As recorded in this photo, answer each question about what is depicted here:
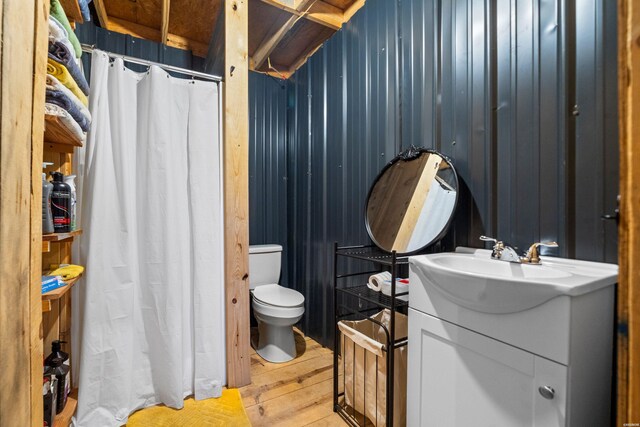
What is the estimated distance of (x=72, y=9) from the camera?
51.6 inches

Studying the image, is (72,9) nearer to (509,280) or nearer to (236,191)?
(236,191)

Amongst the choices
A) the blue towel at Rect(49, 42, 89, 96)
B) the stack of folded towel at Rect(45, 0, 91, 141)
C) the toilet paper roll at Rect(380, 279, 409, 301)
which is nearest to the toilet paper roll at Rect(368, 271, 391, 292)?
the toilet paper roll at Rect(380, 279, 409, 301)

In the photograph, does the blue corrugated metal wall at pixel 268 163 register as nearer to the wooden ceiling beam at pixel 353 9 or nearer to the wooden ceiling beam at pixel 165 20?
the wooden ceiling beam at pixel 165 20

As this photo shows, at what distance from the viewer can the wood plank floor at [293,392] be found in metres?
1.47

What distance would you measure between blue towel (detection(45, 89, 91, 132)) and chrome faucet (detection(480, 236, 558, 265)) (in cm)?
170

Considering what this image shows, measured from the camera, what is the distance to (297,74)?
2.65 meters

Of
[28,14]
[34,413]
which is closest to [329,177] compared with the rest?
[28,14]

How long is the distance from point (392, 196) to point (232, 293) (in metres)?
1.12

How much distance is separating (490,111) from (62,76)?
67.6 inches

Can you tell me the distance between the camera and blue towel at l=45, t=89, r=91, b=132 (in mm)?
987

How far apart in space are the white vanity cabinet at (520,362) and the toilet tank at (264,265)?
63.2 inches

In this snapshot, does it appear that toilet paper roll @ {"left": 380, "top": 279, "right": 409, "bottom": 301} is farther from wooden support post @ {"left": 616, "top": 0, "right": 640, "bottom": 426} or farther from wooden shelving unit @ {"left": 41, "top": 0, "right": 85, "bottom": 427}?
wooden shelving unit @ {"left": 41, "top": 0, "right": 85, "bottom": 427}

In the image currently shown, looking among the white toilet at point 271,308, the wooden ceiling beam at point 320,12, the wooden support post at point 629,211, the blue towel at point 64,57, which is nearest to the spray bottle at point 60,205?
the blue towel at point 64,57

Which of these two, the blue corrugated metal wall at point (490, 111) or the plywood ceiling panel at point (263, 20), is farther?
the plywood ceiling panel at point (263, 20)
